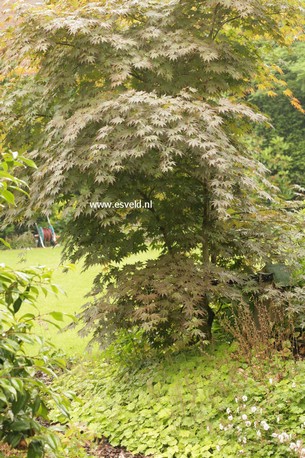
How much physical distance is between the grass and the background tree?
0.62m

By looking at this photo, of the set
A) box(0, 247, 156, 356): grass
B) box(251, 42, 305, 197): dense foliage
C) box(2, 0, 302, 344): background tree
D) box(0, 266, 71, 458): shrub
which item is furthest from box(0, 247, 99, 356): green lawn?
box(251, 42, 305, 197): dense foliage

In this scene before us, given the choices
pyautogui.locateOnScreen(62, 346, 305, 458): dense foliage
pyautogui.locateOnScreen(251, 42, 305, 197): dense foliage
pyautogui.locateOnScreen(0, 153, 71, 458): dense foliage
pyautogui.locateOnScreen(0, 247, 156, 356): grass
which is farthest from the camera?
pyautogui.locateOnScreen(251, 42, 305, 197): dense foliage

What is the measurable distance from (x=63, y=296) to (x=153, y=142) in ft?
18.6

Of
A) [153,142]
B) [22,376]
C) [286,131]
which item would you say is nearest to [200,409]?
[153,142]

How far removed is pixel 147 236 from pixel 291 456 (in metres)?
2.39

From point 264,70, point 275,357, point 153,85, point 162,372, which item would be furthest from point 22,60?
point 275,357

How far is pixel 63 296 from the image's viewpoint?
9820 millimetres

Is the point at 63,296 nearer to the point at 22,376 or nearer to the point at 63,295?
the point at 63,295

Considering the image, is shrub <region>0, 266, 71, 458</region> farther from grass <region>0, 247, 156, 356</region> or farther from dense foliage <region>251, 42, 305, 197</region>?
dense foliage <region>251, 42, 305, 197</region>

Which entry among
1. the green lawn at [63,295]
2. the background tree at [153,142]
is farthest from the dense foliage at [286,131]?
the background tree at [153,142]

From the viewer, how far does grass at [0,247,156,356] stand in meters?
6.80

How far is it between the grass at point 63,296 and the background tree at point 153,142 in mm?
624

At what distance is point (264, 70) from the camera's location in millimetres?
6176

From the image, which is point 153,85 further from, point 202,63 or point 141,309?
point 141,309
